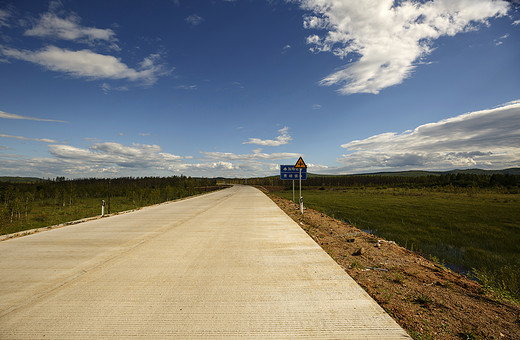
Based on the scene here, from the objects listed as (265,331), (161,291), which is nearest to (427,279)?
(265,331)

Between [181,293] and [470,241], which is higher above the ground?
[181,293]

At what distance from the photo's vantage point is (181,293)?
150 inches

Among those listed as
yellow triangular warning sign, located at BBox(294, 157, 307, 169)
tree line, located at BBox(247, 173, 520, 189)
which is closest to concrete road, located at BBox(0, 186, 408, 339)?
yellow triangular warning sign, located at BBox(294, 157, 307, 169)

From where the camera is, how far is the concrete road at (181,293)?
2893 millimetres

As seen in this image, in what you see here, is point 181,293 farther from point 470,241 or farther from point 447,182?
point 447,182

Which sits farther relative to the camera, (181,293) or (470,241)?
(470,241)

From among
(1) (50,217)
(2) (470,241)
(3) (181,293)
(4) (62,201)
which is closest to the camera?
(3) (181,293)

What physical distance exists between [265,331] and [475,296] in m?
3.81

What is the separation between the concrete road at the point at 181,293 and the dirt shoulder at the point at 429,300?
0.34 meters

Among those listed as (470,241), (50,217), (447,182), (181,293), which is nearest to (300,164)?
(470,241)

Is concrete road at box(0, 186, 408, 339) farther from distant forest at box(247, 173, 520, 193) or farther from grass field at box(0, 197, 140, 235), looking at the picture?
distant forest at box(247, 173, 520, 193)

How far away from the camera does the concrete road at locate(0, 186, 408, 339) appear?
2893 mm

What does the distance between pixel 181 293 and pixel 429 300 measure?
12.6ft

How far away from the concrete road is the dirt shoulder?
343 millimetres
